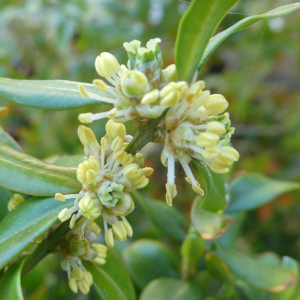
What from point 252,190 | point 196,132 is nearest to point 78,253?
point 196,132

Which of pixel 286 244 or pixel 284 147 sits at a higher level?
pixel 284 147

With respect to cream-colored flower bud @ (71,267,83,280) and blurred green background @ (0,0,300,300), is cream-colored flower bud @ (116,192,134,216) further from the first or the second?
blurred green background @ (0,0,300,300)

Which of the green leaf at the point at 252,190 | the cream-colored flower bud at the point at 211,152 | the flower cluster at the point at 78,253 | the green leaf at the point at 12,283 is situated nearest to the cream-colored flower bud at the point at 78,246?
the flower cluster at the point at 78,253

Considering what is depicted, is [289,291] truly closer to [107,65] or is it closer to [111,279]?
[111,279]

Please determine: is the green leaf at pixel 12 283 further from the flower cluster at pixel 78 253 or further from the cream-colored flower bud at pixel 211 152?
the cream-colored flower bud at pixel 211 152

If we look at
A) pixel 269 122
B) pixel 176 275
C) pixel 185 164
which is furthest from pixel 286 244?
pixel 185 164

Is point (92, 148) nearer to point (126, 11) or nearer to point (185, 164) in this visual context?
point (185, 164)
